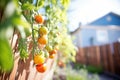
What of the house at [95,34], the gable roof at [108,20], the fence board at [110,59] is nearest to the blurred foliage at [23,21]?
the fence board at [110,59]

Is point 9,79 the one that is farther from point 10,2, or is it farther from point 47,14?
point 10,2

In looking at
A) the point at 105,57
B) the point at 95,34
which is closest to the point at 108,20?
the point at 95,34

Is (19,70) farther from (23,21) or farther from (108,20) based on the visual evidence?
(108,20)

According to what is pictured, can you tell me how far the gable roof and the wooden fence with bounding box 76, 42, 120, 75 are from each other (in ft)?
48.3

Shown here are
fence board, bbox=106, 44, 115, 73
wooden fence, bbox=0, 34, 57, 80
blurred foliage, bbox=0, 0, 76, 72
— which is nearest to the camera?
blurred foliage, bbox=0, 0, 76, 72

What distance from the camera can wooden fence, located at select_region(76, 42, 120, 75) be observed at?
11.6 m

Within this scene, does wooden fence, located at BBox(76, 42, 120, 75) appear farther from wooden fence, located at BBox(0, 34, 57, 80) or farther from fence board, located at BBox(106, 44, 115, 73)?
wooden fence, located at BBox(0, 34, 57, 80)

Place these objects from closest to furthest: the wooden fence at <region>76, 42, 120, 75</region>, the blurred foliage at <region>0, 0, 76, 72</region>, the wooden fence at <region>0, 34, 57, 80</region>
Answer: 1. the blurred foliage at <region>0, 0, 76, 72</region>
2. the wooden fence at <region>0, 34, 57, 80</region>
3. the wooden fence at <region>76, 42, 120, 75</region>

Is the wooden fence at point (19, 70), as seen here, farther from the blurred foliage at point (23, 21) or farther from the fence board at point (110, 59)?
the fence board at point (110, 59)

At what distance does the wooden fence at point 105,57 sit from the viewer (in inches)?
459

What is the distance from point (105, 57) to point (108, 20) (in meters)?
20.7

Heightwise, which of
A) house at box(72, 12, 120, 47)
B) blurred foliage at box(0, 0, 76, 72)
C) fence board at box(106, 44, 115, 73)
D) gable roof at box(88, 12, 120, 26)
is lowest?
fence board at box(106, 44, 115, 73)

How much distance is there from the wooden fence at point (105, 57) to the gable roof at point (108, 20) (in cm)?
1471

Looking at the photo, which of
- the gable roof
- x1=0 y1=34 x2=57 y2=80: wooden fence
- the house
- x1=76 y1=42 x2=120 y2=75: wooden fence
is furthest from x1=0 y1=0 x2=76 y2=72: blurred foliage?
the gable roof
